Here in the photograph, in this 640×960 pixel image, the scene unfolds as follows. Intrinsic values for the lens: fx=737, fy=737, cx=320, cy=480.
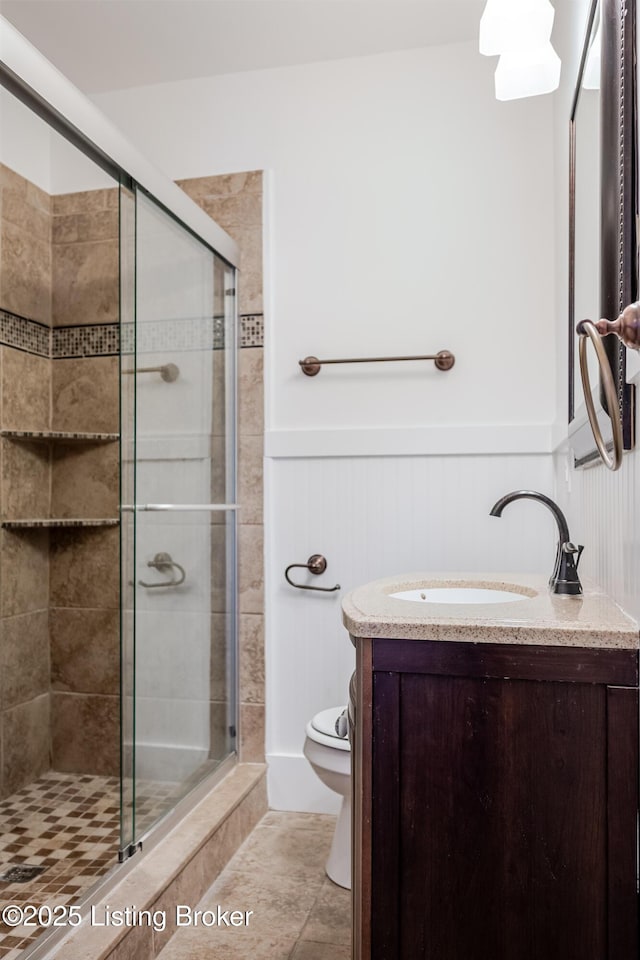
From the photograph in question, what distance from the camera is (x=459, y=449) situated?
2441 millimetres

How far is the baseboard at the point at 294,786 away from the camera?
254 cm

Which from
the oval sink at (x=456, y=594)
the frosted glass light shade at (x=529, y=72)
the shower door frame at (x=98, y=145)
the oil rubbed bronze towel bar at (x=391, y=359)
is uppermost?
the frosted glass light shade at (x=529, y=72)

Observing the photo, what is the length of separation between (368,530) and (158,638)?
2.69ft

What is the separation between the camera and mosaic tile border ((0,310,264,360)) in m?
2.30

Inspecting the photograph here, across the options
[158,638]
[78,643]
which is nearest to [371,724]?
[158,638]

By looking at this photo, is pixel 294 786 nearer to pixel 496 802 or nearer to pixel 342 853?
pixel 342 853

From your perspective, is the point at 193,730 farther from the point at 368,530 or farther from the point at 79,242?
the point at 79,242

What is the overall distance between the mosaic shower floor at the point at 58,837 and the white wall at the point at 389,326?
0.62 m

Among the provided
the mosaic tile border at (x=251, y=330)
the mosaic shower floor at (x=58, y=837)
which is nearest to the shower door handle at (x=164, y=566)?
the mosaic shower floor at (x=58, y=837)

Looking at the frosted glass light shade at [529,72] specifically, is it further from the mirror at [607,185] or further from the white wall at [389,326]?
the white wall at [389,326]

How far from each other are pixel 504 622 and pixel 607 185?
0.74 metres

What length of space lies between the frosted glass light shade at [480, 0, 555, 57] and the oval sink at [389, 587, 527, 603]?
1.25 metres

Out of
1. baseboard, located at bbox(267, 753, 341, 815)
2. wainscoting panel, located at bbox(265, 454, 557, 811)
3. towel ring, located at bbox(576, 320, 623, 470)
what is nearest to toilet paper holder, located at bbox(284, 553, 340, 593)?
wainscoting panel, located at bbox(265, 454, 557, 811)

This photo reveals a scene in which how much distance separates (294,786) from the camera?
2.56 metres
